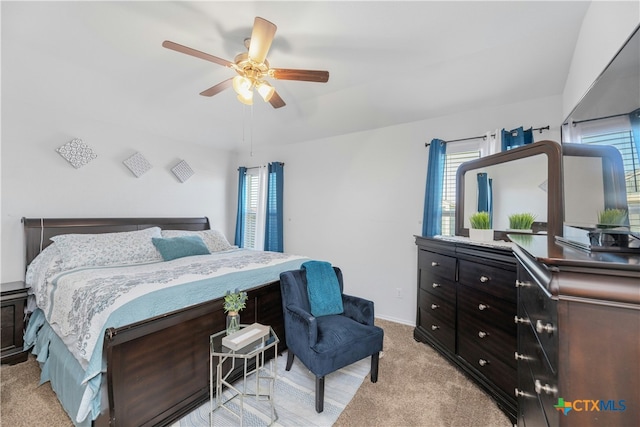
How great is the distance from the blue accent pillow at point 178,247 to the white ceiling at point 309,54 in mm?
1663

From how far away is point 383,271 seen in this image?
11.7ft

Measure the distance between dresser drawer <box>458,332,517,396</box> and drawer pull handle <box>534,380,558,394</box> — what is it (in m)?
1.03

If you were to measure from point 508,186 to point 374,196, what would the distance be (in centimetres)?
160

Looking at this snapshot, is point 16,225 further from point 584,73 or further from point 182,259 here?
point 584,73

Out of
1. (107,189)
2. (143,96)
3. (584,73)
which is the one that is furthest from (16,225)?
(584,73)

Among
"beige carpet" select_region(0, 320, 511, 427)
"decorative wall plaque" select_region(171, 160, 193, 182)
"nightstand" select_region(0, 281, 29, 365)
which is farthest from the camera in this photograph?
"decorative wall plaque" select_region(171, 160, 193, 182)

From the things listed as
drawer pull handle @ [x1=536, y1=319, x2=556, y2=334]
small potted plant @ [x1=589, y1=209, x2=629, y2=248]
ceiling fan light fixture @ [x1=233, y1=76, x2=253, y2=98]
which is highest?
ceiling fan light fixture @ [x1=233, y1=76, x2=253, y2=98]

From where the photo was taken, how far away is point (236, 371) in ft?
6.88

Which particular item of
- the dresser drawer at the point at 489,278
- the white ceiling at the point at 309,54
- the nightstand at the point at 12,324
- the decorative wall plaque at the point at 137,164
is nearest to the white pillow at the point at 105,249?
the nightstand at the point at 12,324

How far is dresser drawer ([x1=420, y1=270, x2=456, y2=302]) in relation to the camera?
2.37m

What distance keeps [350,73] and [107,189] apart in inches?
131

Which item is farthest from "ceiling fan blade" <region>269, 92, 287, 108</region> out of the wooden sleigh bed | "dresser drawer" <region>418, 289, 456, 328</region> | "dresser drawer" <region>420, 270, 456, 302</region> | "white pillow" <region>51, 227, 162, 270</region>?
"dresser drawer" <region>418, 289, 456, 328</region>

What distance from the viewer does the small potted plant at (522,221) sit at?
86.0 inches

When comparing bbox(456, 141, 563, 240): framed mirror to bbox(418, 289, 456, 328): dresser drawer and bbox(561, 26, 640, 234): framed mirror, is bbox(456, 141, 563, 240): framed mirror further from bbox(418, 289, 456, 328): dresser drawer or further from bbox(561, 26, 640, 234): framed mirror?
bbox(418, 289, 456, 328): dresser drawer
